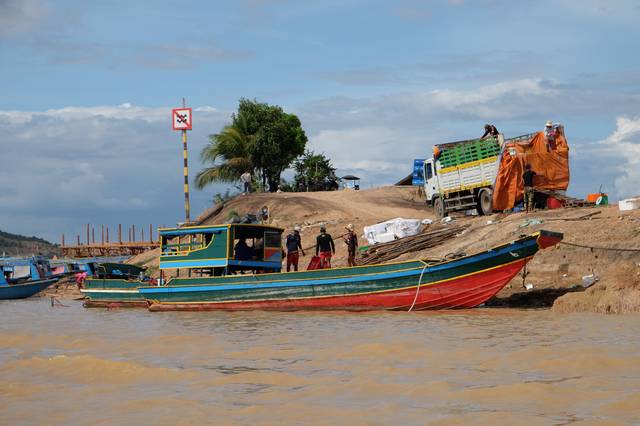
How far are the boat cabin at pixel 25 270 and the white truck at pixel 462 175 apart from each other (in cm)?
1628

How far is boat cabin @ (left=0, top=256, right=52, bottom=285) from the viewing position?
34.0 meters

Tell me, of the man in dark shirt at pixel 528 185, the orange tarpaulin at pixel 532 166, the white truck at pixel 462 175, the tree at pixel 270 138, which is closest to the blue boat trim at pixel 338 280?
the man in dark shirt at pixel 528 185

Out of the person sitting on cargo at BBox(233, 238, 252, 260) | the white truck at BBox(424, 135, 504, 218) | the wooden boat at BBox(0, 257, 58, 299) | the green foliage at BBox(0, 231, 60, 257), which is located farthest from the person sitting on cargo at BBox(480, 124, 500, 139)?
the green foliage at BBox(0, 231, 60, 257)

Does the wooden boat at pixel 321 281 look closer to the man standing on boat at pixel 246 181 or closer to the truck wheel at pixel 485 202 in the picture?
the truck wheel at pixel 485 202

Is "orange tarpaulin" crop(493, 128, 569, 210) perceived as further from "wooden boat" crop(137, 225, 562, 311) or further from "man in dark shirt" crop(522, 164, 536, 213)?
"wooden boat" crop(137, 225, 562, 311)

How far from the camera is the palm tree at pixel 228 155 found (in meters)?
43.9

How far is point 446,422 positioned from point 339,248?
20.9m

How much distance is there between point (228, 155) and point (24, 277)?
14081 millimetres

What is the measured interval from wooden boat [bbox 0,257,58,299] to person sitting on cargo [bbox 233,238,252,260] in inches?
552

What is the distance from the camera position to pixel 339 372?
11.1 m

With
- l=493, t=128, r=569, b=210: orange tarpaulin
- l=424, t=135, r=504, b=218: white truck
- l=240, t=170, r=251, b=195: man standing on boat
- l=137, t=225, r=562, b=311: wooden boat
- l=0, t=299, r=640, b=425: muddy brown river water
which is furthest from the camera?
l=240, t=170, r=251, b=195: man standing on boat

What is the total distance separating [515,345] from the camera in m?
12.6

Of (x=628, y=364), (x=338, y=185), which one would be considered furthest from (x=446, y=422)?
(x=338, y=185)

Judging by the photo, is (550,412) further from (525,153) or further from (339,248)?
(339,248)
